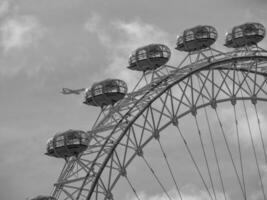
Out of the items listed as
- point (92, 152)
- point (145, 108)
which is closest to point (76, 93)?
point (92, 152)

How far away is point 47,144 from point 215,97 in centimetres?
1155

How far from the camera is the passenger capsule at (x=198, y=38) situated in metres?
52.3

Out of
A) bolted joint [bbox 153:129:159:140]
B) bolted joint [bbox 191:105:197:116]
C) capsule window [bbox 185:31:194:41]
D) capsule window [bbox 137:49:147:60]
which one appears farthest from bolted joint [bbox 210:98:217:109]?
capsule window [bbox 137:49:147:60]

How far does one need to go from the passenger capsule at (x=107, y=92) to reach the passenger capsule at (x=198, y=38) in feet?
16.3

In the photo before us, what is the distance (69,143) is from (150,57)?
25.4ft

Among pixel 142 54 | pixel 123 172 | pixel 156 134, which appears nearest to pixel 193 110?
pixel 156 134

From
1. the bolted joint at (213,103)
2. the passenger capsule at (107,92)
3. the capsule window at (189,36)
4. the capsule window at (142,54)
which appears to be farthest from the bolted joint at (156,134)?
the capsule window at (189,36)

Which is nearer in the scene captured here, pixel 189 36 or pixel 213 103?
pixel 213 103

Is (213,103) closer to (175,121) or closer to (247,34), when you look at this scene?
(175,121)

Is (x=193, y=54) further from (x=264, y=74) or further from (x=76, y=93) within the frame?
(x=76, y=93)

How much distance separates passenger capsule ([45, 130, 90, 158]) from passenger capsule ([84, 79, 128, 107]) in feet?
8.74

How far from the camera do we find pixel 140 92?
174 feet

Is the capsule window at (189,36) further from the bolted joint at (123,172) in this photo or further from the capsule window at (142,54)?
the bolted joint at (123,172)

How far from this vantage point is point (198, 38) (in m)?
52.3
